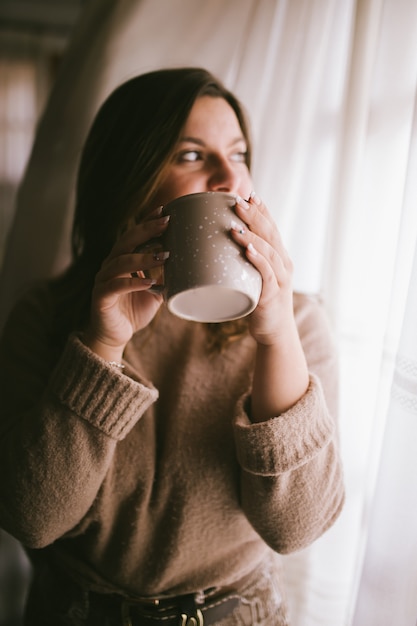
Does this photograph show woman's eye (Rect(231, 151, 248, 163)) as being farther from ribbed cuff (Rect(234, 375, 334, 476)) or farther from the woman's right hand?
ribbed cuff (Rect(234, 375, 334, 476))

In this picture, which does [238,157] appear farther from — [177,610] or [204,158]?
[177,610]

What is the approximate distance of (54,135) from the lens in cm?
124

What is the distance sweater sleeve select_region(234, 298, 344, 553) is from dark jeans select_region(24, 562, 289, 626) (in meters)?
0.16

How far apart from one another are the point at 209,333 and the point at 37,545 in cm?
44

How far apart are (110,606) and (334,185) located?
33.8 inches

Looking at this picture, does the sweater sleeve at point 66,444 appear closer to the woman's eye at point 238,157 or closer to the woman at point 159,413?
the woman at point 159,413

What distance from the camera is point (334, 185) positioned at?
3.16 ft

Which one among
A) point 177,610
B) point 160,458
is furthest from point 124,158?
point 177,610

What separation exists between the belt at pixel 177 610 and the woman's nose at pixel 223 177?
659 millimetres

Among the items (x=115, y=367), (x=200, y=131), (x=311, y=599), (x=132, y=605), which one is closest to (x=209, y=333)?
(x=115, y=367)

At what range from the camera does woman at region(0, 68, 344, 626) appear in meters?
0.70

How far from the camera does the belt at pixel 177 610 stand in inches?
30.2

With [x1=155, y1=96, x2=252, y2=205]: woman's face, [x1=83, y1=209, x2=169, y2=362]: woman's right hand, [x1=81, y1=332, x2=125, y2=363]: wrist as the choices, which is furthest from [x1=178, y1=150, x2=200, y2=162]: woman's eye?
[x1=81, y1=332, x2=125, y2=363]: wrist

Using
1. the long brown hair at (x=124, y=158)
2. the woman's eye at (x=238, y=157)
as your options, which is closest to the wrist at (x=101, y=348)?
the long brown hair at (x=124, y=158)
